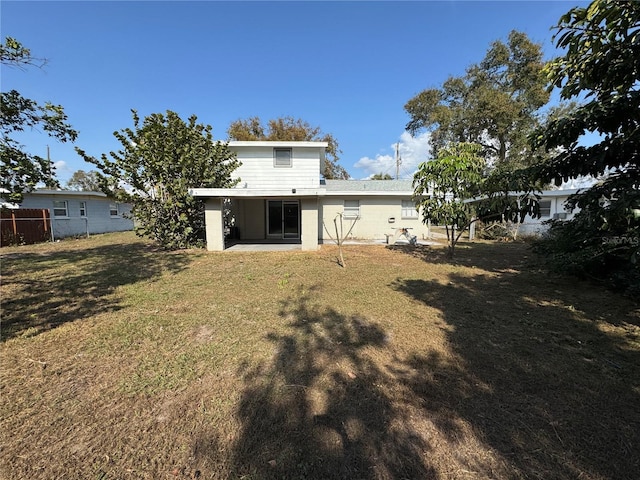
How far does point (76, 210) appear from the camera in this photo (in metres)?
18.2

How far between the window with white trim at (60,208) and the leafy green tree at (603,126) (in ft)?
72.1

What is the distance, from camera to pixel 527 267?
8906 mm

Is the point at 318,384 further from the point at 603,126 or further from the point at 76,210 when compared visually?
the point at 76,210

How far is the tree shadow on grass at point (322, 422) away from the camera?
2076mm

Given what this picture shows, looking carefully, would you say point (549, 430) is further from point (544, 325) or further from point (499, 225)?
point (499, 225)

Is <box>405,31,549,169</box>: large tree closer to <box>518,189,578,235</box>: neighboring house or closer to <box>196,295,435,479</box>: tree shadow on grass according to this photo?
<box>518,189,578,235</box>: neighboring house

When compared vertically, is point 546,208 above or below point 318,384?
above

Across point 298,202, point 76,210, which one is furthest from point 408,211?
point 76,210

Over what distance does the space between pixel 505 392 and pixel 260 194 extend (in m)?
9.66

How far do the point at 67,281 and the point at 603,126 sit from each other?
10591mm

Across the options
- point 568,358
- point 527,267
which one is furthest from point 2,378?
→ point 527,267

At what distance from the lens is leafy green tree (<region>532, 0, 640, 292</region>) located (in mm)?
3268

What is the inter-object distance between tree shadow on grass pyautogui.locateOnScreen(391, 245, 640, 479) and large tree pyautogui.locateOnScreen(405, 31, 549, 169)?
18.5 m

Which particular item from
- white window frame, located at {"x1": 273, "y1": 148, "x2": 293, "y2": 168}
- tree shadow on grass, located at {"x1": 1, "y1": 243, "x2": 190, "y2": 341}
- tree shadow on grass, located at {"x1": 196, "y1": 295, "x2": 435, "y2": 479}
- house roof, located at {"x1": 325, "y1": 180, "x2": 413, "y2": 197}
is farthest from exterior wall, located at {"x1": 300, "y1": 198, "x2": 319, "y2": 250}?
tree shadow on grass, located at {"x1": 196, "y1": 295, "x2": 435, "y2": 479}
